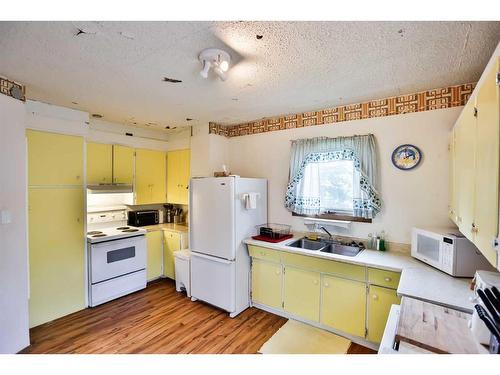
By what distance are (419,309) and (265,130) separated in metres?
2.60

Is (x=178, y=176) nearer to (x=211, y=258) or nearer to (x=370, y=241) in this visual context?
(x=211, y=258)

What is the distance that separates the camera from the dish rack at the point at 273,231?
2.98 m

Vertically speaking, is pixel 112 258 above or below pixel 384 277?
below

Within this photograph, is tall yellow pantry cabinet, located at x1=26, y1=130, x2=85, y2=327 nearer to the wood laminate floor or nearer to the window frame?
the wood laminate floor

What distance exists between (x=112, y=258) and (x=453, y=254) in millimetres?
3516

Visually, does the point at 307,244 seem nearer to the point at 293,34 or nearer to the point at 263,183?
the point at 263,183

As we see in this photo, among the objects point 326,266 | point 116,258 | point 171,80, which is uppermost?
point 171,80

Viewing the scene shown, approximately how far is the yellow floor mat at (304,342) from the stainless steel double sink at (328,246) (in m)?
0.81

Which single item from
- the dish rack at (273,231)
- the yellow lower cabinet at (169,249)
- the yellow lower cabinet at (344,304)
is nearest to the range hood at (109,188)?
the yellow lower cabinet at (169,249)

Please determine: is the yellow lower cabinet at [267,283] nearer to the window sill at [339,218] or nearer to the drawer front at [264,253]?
the drawer front at [264,253]

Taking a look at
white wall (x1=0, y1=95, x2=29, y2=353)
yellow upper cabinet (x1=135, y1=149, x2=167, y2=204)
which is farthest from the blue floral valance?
white wall (x1=0, y1=95, x2=29, y2=353)

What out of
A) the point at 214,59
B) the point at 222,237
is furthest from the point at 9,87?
the point at 222,237

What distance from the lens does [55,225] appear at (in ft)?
8.68

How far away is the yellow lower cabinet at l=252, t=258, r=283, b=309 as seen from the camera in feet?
9.00
